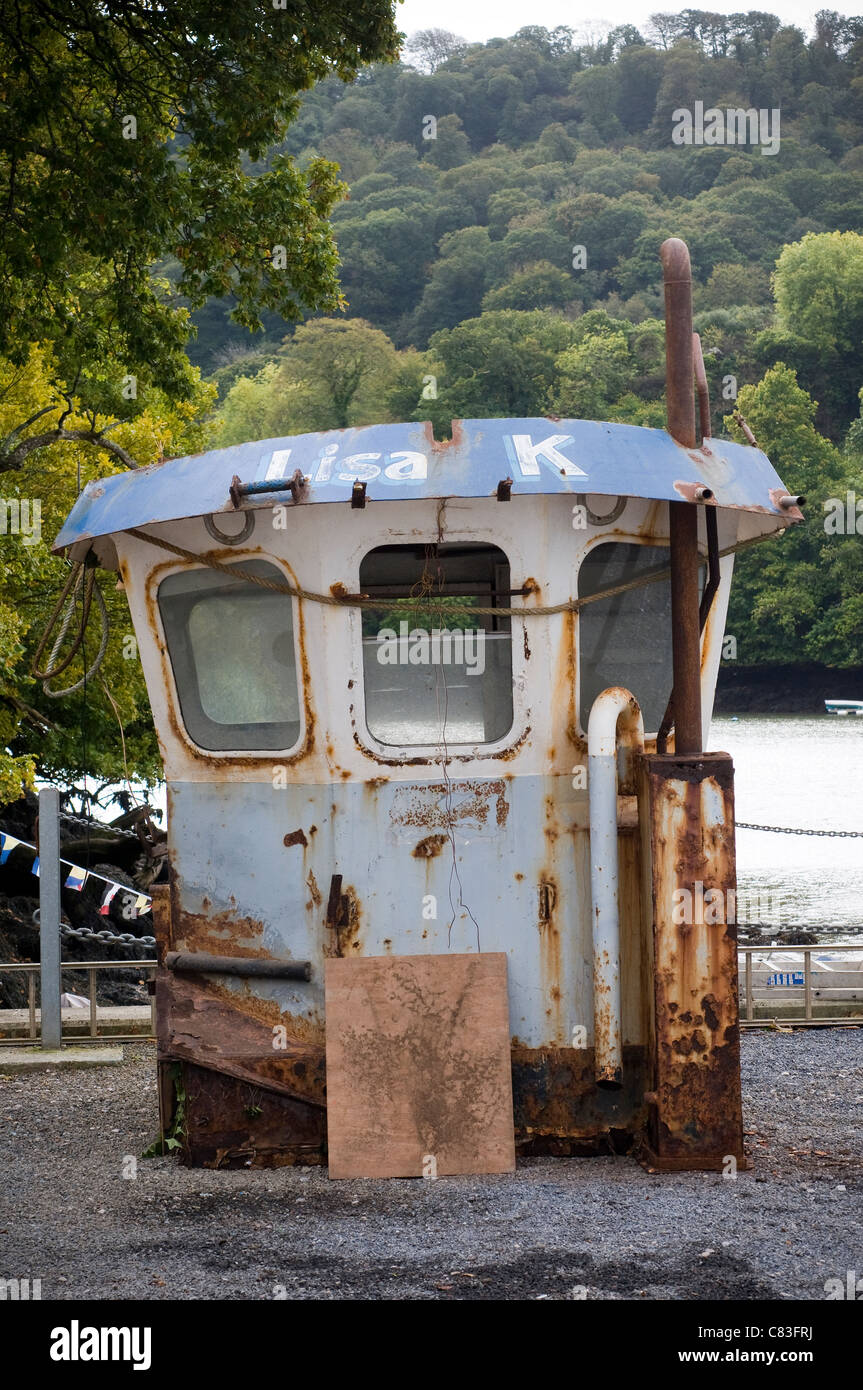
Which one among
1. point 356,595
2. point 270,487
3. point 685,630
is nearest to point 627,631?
point 685,630

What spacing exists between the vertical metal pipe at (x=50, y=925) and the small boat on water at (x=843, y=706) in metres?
55.0

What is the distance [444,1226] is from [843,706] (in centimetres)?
5911

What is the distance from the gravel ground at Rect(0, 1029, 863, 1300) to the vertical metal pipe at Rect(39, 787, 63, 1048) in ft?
6.99

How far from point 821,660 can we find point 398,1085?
62184 mm

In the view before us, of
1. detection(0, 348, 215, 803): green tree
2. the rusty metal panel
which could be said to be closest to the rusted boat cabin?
the rusty metal panel

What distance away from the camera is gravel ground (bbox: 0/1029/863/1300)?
505 cm

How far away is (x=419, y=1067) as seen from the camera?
260 inches

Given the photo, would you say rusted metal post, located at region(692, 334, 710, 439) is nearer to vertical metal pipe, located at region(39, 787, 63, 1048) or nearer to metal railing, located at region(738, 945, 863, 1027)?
metal railing, located at region(738, 945, 863, 1027)

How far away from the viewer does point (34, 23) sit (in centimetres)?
1100

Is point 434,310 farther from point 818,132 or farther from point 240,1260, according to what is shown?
point 240,1260

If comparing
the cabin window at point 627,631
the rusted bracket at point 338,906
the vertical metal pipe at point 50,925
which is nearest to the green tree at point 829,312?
the vertical metal pipe at point 50,925

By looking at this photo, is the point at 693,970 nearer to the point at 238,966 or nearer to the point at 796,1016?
the point at 238,966

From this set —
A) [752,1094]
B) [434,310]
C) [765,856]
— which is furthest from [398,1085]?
[434,310]

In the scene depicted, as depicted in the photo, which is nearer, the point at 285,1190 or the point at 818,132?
the point at 285,1190
